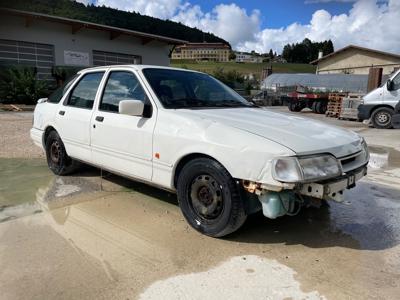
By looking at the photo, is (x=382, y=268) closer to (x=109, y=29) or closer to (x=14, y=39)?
(x=14, y=39)

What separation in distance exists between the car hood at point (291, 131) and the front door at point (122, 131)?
0.54 m

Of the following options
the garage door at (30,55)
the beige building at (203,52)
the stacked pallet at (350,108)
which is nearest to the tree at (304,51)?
the beige building at (203,52)

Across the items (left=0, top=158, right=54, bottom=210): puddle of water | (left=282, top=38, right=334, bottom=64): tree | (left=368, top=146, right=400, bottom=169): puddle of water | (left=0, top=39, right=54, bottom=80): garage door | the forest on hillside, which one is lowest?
(left=0, top=158, right=54, bottom=210): puddle of water

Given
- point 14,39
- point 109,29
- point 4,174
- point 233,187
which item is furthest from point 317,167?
point 109,29

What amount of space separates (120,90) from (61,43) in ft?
57.5

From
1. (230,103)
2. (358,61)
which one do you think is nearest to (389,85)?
(230,103)

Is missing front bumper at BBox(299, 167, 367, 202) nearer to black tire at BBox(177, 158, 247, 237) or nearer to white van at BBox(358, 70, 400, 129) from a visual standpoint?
black tire at BBox(177, 158, 247, 237)

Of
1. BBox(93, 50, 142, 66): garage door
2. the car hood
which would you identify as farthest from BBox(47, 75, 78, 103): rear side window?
BBox(93, 50, 142, 66): garage door

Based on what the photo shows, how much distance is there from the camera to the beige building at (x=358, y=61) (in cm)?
4297

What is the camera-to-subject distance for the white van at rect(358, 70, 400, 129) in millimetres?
13344

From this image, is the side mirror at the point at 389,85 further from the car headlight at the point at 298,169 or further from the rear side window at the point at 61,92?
the car headlight at the point at 298,169

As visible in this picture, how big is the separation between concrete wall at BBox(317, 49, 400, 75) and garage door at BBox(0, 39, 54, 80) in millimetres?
36967

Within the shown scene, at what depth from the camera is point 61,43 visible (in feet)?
65.1

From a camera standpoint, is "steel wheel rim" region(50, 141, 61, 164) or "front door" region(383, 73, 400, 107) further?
"front door" region(383, 73, 400, 107)
